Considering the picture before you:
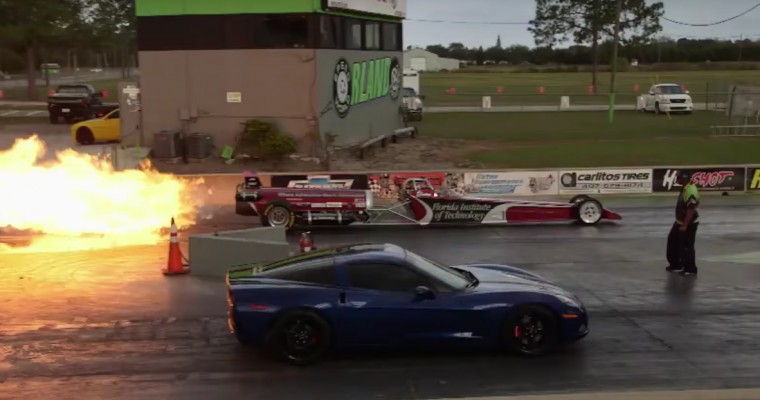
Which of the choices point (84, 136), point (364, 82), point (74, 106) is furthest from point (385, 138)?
point (74, 106)

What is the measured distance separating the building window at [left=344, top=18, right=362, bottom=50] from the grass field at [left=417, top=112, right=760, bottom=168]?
582 centimetres

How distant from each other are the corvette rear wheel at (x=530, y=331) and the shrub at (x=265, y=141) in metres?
18.1

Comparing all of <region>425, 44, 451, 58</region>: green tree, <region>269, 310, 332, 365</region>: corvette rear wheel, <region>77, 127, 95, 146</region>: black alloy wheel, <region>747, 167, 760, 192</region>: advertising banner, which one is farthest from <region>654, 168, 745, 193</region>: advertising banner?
<region>425, 44, 451, 58</region>: green tree

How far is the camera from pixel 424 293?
830cm

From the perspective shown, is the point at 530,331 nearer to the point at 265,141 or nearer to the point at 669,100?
the point at 265,141

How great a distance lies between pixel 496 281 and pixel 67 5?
49311 millimetres

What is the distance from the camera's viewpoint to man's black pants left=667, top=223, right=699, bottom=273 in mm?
12617

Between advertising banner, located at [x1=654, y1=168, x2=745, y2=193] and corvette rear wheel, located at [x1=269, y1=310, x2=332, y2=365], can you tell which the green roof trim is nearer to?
advertising banner, located at [x1=654, y1=168, x2=745, y2=193]

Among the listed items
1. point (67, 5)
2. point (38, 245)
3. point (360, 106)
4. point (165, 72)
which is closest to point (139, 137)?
point (165, 72)

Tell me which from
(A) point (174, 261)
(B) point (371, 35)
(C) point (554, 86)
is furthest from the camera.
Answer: (C) point (554, 86)

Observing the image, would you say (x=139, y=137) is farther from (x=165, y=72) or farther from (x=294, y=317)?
(x=294, y=317)

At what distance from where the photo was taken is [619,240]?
1627 cm

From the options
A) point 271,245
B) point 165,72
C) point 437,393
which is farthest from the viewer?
point 165,72

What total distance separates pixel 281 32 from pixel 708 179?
1371 cm
